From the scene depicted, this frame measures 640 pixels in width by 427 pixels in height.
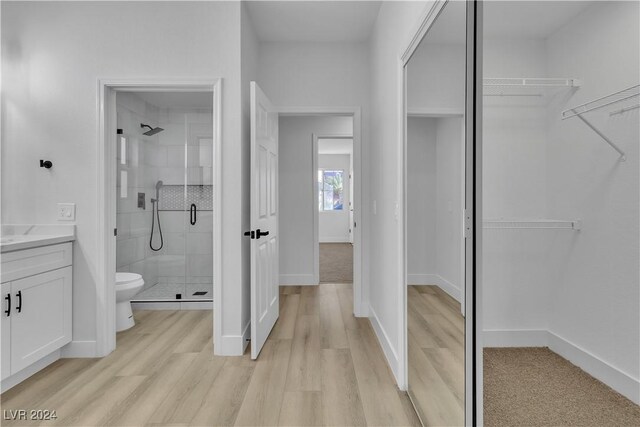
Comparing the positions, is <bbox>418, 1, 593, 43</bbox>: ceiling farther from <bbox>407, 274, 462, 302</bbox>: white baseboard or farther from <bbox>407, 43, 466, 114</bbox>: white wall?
<bbox>407, 274, 462, 302</bbox>: white baseboard

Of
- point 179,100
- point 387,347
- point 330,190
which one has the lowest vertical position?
point 387,347

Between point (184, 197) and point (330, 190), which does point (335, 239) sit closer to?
point (330, 190)

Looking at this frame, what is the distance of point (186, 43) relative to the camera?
262cm

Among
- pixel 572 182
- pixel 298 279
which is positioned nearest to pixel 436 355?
pixel 572 182

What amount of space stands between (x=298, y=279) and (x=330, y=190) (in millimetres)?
5502

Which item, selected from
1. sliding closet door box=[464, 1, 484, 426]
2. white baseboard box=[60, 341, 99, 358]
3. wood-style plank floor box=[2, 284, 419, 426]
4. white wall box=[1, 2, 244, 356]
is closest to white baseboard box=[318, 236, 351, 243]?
wood-style plank floor box=[2, 284, 419, 426]

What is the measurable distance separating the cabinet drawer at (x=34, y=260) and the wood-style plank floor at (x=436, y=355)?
2.33 metres

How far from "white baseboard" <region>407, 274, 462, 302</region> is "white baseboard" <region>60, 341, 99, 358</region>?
2.31 meters

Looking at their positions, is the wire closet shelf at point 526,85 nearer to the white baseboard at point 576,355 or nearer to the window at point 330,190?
the white baseboard at point 576,355

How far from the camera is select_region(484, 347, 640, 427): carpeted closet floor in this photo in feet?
1.67

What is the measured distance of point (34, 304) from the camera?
7.31 feet

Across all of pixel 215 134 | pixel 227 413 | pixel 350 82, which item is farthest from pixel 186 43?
pixel 227 413

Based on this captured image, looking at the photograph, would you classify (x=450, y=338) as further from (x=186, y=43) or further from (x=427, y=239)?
(x=186, y=43)

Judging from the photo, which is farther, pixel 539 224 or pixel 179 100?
pixel 179 100
